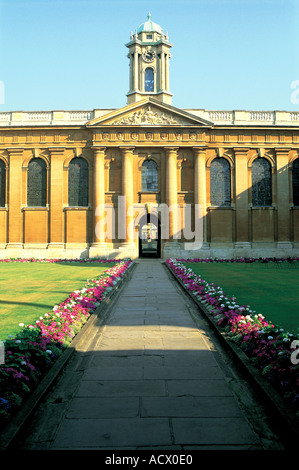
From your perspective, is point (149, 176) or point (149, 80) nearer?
point (149, 176)

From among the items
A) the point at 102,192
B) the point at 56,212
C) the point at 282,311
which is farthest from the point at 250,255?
the point at 282,311

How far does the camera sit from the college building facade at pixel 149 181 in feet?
109

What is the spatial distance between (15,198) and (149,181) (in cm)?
1201

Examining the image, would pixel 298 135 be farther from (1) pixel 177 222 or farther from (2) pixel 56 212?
(2) pixel 56 212

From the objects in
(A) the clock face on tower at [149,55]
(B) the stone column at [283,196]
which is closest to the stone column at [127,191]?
(A) the clock face on tower at [149,55]

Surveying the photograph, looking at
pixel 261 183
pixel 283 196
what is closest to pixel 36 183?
pixel 261 183

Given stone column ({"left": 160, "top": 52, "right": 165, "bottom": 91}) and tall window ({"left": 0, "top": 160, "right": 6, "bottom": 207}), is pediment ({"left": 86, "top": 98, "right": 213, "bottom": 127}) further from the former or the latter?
tall window ({"left": 0, "top": 160, "right": 6, "bottom": 207})

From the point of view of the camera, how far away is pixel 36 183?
113 ft

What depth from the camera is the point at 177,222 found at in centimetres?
3356

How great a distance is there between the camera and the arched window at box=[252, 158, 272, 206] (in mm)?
34688

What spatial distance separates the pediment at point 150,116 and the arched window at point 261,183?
580 centimetres

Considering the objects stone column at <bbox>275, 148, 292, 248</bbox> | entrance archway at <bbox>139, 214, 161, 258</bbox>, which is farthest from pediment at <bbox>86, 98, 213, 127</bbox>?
entrance archway at <bbox>139, 214, 161, 258</bbox>

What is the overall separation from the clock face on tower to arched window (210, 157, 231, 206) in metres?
12.9

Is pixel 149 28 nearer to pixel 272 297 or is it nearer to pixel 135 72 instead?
pixel 135 72
